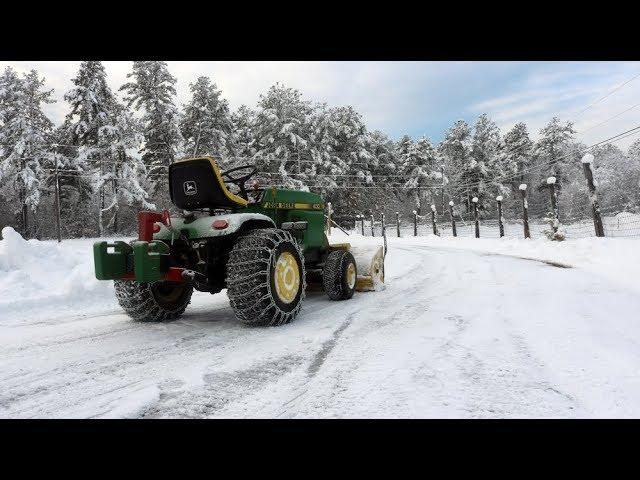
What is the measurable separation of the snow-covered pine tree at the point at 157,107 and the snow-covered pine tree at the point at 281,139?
835cm

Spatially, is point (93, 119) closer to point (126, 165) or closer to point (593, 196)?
point (126, 165)

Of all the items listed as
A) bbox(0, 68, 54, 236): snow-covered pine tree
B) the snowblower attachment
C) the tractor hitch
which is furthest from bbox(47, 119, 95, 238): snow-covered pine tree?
the tractor hitch

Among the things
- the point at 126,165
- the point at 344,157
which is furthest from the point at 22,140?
the point at 344,157

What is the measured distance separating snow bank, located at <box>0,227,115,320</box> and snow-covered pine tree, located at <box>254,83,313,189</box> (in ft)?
102

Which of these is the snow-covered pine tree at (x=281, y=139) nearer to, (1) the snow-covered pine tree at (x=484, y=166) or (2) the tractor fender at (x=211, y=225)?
(1) the snow-covered pine tree at (x=484, y=166)

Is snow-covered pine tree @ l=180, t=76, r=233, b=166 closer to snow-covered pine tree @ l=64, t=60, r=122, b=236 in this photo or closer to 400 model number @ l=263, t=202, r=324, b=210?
snow-covered pine tree @ l=64, t=60, r=122, b=236

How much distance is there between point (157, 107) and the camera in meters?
32.3

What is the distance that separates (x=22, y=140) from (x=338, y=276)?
105 feet

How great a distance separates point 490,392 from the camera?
7.37 feet

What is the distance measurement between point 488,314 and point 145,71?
33.7 m

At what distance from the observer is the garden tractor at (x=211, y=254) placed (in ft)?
13.1
